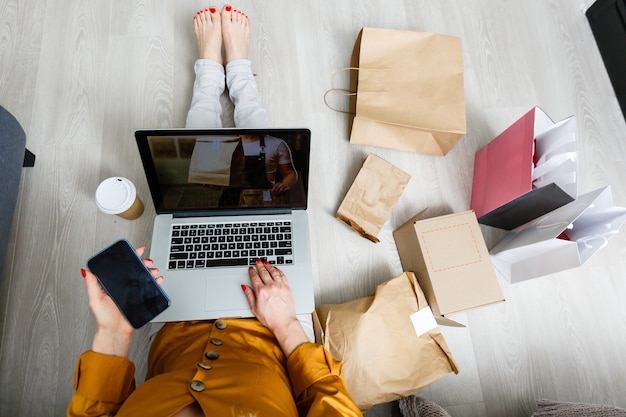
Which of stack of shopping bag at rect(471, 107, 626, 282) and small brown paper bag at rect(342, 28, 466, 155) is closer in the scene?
stack of shopping bag at rect(471, 107, 626, 282)

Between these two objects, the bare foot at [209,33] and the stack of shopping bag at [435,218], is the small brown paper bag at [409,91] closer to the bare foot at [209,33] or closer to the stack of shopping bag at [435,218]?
the stack of shopping bag at [435,218]

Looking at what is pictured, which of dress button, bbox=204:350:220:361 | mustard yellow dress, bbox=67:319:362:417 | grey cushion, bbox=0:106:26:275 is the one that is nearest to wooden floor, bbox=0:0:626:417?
grey cushion, bbox=0:106:26:275

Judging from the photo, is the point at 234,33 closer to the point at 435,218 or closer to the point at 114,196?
the point at 114,196

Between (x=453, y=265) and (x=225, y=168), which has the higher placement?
(x=225, y=168)

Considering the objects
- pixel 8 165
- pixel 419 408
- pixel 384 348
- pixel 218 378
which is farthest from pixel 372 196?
pixel 8 165

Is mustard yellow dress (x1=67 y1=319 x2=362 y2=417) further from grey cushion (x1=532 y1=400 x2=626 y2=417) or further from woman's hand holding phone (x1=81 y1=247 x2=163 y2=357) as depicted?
grey cushion (x1=532 y1=400 x2=626 y2=417)

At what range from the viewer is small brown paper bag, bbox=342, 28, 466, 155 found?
113 centimetres

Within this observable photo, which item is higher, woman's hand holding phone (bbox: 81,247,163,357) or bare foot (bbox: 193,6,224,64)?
bare foot (bbox: 193,6,224,64)

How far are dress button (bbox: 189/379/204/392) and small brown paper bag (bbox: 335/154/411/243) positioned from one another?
0.62 m

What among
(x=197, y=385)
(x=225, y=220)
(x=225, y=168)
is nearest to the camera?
(x=197, y=385)

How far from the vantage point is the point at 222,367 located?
2.31 feet

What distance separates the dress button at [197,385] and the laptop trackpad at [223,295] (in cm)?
28

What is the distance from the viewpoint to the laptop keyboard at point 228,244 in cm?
95

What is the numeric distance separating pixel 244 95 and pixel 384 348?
0.79 metres
